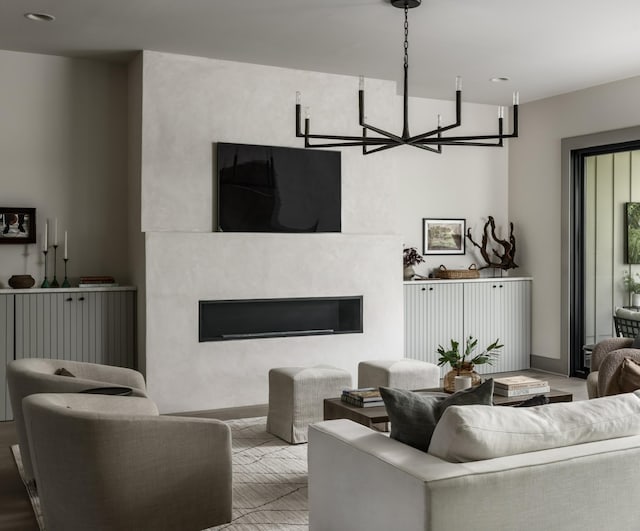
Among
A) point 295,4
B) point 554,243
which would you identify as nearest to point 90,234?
point 295,4

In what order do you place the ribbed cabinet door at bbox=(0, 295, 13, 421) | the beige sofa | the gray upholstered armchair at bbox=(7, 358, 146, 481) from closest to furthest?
the beige sofa → the gray upholstered armchair at bbox=(7, 358, 146, 481) → the ribbed cabinet door at bbox=(0, 295, 13, 421)

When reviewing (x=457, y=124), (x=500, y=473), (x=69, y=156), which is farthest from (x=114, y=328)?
(x=500, y=473)

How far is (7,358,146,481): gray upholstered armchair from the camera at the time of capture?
3.54 metres

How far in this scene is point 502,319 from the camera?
23.9 feet

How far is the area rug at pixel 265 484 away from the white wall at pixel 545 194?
361cm

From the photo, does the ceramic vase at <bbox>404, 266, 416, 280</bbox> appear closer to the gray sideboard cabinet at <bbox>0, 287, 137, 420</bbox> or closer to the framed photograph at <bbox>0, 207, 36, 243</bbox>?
the gray sideboard cabinet at <bbox>0, 287, 137, 420</bbox>

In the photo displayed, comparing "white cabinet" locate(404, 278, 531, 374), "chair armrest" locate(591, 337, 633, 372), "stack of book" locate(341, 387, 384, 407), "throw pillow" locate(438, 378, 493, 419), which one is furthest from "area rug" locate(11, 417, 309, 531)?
"white cabinet" locate(404, 278, 531, 374)

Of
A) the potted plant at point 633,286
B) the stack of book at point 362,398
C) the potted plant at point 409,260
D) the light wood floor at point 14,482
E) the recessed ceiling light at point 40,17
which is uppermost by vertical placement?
the recessed ceiling light at point 40,17

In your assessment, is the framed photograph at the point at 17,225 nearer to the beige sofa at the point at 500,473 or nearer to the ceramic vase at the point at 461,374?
the ceramic vase at the point at 461,374

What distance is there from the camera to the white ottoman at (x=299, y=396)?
462cm

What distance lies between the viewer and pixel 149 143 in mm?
5449

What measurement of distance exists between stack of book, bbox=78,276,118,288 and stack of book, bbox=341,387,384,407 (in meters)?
2.41

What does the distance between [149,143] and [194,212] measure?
0.63m

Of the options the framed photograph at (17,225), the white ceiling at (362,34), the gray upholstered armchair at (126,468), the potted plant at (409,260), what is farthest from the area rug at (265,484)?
the white ceiling at (362,34)
